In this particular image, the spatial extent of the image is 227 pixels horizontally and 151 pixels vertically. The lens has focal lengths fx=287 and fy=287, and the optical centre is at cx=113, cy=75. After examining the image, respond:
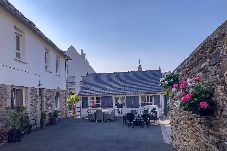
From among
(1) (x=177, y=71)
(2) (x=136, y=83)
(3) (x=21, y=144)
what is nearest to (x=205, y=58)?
(1) (x=177, y=71)

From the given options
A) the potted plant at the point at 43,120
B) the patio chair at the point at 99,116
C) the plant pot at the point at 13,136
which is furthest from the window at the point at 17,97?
the patio chair at the point at 99,116

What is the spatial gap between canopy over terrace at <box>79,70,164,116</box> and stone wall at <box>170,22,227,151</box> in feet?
74.5

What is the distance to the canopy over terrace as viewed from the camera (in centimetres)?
3028

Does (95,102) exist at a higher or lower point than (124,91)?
lower

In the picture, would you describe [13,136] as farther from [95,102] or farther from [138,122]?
[95,102]

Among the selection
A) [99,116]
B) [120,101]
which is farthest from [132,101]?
[99,116]

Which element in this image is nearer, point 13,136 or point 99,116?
point 13,136

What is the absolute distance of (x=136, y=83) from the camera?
106ft

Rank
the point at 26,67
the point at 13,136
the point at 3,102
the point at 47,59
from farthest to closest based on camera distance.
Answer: the point at 47,59, the point at 26,67, the point at 3,102, the point at 13,136

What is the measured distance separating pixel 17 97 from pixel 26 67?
5.87ft

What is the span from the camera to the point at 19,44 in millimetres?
15938

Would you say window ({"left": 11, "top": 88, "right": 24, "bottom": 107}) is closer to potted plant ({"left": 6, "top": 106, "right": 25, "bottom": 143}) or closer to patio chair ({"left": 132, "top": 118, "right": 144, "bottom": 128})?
potted plant ({"left": 6, "top": 106, "right": 25, "bottom": 143})

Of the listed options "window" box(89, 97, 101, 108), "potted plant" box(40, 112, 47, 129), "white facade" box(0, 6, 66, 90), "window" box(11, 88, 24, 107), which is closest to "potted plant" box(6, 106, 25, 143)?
"white facade" box(0, 6, 66, 90)

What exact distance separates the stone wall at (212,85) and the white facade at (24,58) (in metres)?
9.40
